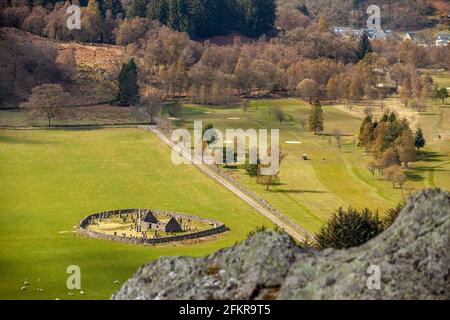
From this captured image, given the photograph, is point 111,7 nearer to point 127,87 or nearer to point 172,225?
point 127,87

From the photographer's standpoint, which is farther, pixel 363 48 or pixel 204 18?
pixel 363 48

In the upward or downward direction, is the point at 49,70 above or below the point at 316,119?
above

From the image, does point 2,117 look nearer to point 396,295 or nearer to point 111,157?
point 111,157

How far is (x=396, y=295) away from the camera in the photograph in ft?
47.8

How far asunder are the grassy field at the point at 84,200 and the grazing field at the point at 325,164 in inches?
165

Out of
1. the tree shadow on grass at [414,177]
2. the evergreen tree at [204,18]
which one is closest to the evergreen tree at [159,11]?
the evergreen tree at [204,18]

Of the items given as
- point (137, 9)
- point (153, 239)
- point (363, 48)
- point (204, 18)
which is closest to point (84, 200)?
point (153, 239)

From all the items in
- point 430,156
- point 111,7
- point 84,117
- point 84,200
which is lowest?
point 84,200

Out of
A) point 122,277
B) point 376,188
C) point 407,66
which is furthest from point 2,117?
A: point 407,66

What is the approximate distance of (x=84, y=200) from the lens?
71.8 metres

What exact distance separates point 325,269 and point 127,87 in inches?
4376

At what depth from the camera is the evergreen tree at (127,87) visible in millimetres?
124625

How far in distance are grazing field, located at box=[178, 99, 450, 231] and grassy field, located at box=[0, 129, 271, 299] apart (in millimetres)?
4189
